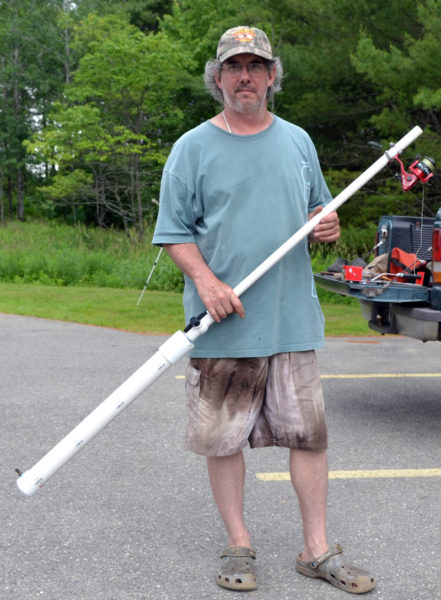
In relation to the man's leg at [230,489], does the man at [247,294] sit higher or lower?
higher

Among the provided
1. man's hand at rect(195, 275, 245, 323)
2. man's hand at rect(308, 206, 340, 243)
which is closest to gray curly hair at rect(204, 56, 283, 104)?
man's hand at rect(308, 206, 340, 243)

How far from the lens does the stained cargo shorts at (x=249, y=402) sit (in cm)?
311

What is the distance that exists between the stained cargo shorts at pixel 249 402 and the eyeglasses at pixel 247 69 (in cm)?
108

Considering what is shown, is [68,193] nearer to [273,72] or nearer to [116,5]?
[116,5]

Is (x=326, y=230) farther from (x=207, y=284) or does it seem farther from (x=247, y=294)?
(x=207, y=284)

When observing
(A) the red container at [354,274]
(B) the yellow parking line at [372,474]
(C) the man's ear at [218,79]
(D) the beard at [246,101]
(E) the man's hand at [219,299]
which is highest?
(C) the man's ear at [218,79]

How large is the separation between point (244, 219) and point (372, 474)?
2.05 meters

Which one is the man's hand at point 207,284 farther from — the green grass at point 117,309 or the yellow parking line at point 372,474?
the green grass at point 117,309

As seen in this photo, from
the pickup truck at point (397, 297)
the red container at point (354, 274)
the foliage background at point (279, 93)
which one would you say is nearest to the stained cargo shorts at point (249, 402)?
the pickup truck at point (397, 297)

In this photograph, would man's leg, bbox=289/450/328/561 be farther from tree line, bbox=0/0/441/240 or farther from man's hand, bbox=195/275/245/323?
tree line, bbox=0/0/441/240

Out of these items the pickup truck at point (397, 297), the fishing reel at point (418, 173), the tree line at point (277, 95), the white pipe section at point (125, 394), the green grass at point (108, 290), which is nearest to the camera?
the white pipe section at point (125, 394)

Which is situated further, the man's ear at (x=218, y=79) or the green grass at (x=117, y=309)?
the green grass at (x=117, y=309)

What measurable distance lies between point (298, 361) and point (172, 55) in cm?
2327

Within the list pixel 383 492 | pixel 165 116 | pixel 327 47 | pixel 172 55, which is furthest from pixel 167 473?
pixel 165 116
